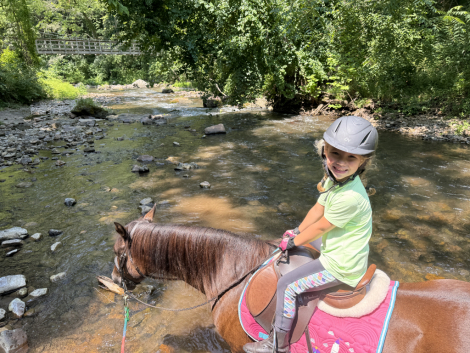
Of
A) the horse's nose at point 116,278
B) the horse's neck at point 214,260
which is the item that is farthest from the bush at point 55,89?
the horse's neck at point 214,260

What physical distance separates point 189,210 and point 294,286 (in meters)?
4.14

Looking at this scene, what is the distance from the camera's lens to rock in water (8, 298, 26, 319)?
3332mm

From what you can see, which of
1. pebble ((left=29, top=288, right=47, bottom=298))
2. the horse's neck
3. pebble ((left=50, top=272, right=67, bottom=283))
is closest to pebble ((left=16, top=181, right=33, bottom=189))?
pebble ((left=50, top=272, right=67, bottom=283))

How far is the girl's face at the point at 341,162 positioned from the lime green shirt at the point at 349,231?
0.08m

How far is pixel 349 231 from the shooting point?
6.42 ft

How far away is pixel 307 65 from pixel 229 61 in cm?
431

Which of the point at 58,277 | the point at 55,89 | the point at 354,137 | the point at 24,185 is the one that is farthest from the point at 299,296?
the point at 55,89

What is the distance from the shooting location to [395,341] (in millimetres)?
1870

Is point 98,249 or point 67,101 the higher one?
point 67,101

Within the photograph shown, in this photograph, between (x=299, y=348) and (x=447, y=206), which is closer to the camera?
(x=299, y=348)

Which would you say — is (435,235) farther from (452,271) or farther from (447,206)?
(447,206)

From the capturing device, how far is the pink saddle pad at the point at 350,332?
1880 millimetres

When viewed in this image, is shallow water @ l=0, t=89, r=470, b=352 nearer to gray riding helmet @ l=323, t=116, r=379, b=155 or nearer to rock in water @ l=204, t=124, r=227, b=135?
rock in water @ l=204, t=124, r=227, b=135

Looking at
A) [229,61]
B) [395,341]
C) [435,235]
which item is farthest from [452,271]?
[229,61]
